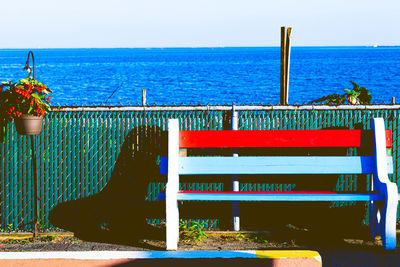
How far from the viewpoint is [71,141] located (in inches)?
276

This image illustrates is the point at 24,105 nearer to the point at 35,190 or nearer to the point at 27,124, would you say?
the point at 27,124

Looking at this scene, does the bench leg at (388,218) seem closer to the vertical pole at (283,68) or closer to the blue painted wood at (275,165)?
the blue painted wood at (275,165)

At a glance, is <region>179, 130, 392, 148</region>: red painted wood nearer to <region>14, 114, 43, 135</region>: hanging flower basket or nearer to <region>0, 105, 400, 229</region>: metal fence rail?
<region>0, 105, 400, 229</region>: metal fence rail

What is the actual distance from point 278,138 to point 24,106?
10.6ft

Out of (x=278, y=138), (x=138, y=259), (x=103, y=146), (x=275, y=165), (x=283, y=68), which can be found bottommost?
(x=138, y=259)

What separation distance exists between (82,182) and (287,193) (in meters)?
2.80

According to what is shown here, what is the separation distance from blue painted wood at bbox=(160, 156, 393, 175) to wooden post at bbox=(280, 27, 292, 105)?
1378 mm

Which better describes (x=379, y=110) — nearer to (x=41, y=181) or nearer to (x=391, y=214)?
(x=391, y=214)

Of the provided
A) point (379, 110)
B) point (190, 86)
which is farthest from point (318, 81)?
point (379, 110)

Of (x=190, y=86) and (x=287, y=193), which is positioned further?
(x=190, y=86)

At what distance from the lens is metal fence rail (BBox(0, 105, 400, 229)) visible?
275 inches

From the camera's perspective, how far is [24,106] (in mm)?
6449

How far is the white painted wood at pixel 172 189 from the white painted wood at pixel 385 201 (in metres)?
2.47

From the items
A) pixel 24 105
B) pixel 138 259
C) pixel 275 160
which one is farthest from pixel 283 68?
pixel 138 259
